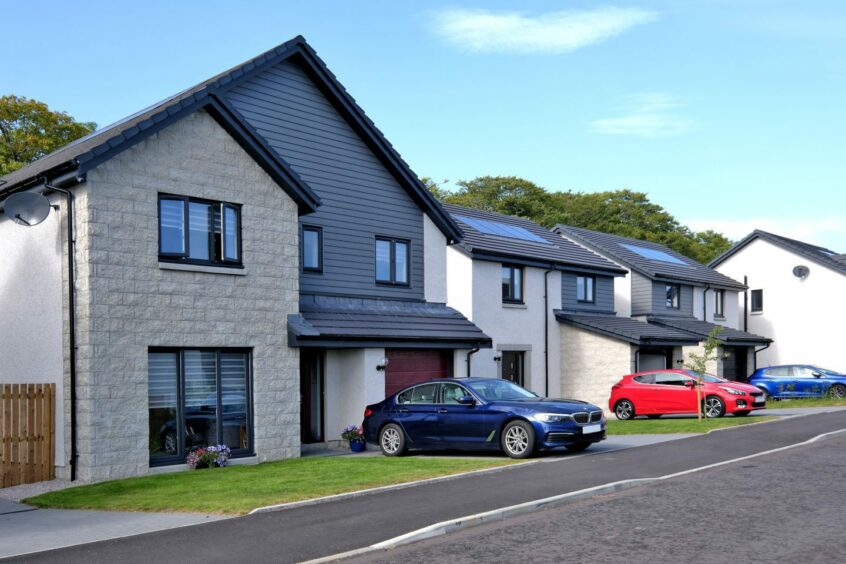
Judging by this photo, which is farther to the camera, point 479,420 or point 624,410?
point 624,410

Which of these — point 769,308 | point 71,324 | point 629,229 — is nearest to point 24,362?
point 71,324

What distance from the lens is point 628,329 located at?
33031 mm

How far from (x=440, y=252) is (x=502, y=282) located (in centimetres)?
486

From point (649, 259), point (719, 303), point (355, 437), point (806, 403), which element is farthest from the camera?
point (719, 303)

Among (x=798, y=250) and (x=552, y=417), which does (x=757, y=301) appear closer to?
(x=798, y=250)

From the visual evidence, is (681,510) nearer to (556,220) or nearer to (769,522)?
(769,522)

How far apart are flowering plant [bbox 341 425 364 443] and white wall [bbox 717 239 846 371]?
31.9 metres

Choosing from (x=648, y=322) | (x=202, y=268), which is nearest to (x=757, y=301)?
(x=648, y=322)

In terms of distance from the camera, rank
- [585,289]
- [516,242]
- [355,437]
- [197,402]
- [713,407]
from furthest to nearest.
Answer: [585,289] < [516,242] < [713,407] < [355,437] < [197,402]

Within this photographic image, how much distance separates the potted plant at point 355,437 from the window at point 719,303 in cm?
2895

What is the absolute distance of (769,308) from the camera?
47438 millimetres

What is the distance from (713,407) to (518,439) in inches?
468

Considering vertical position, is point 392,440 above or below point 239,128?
below

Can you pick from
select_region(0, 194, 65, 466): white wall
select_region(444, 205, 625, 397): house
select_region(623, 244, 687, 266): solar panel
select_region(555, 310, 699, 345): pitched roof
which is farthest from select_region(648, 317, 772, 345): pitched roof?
select_region(0, 194, 65, 466): white wall
